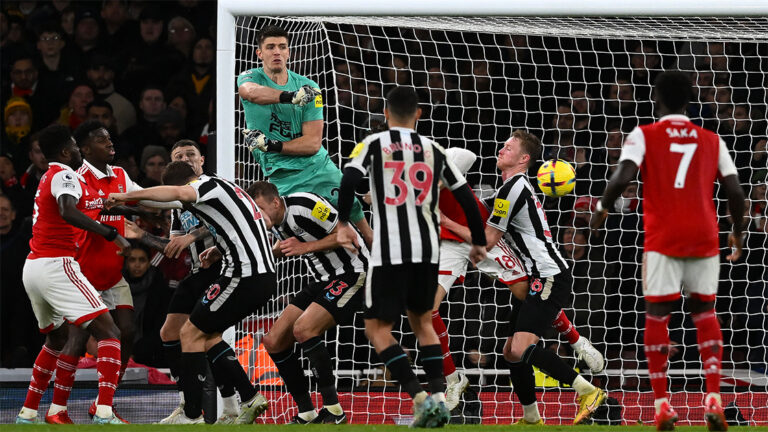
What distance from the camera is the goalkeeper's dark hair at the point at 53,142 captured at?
276 inches

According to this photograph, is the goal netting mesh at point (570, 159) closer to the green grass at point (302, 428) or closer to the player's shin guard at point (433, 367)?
the green grass at point (302, 428)

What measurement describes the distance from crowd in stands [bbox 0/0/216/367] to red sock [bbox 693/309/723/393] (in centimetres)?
548

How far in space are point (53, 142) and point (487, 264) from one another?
2.98 m

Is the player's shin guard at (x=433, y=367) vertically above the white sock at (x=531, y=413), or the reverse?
the player's shin guard at (x=433, y=367)

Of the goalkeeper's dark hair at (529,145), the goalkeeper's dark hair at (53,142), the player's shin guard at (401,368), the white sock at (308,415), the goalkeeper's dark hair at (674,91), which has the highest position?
the goalkeeper's dark hair at (674,91)

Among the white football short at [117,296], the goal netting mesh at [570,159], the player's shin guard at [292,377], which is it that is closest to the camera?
the player's shin guard at [292,377]

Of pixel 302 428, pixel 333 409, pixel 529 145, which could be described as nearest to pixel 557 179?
pixel 529 145

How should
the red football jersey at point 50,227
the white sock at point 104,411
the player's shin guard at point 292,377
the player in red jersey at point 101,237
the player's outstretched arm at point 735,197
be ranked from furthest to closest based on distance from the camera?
1. the player in red jersey at point 101,237
2. the red football jersey at point 50,227
3. the player's shin guard at point 292,377
4. the white sock at point 104,411
5. the player's outstretched arm at point 735,197

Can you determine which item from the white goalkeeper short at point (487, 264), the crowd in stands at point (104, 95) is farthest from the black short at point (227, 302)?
the crowd in stands at point (104, 95)

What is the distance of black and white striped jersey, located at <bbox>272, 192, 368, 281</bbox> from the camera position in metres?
6.70

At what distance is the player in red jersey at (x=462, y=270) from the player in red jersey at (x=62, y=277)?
214cm

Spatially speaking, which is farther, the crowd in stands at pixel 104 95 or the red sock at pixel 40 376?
the crowd in stands at pixel 104 95

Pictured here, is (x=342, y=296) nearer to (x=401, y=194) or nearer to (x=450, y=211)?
(x=450, y=211)

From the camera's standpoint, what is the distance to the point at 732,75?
994 cm
